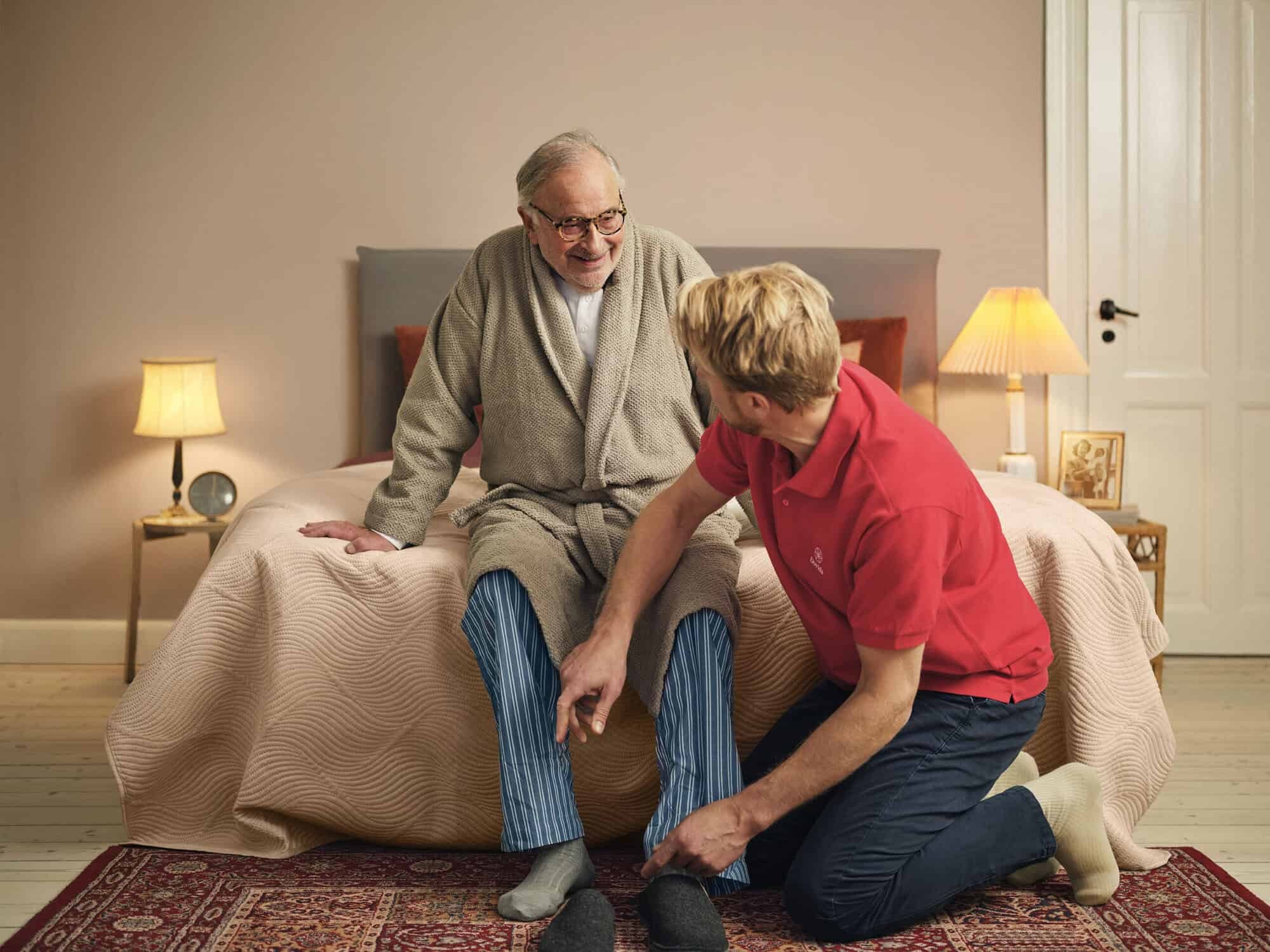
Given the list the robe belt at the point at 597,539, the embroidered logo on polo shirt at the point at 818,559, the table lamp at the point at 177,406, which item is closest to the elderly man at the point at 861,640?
the embroidered logo on polo shirt at the point at 818,559

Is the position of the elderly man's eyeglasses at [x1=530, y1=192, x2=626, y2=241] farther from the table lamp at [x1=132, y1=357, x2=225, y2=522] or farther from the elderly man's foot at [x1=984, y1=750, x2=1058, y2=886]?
the table lamp at [x1=132, y1=357, x2=225, y2=522]

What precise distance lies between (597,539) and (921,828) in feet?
2.23

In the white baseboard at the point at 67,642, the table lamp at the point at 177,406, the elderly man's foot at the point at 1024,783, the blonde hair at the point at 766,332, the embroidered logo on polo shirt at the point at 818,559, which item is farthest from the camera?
the white baseboard at the point at 67,642

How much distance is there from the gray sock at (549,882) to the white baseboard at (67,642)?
7.70 ft

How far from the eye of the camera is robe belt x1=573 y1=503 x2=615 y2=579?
6.60 ft

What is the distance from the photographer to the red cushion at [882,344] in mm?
3457

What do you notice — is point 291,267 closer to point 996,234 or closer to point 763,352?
point 996,234

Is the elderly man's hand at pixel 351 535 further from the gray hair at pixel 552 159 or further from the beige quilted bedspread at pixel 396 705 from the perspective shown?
the gray hair at pixel 552 159

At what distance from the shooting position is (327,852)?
2084mm

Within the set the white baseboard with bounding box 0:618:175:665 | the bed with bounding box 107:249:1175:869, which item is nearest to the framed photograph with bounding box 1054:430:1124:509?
the bed with bounding box 107:249:1175:869

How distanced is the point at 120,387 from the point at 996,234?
2715mm

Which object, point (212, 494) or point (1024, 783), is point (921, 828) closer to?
point (1024, 783)

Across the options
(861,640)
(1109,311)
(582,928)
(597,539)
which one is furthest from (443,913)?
(1109,311)

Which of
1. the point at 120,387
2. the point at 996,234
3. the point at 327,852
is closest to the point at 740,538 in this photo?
the point at 327,852
